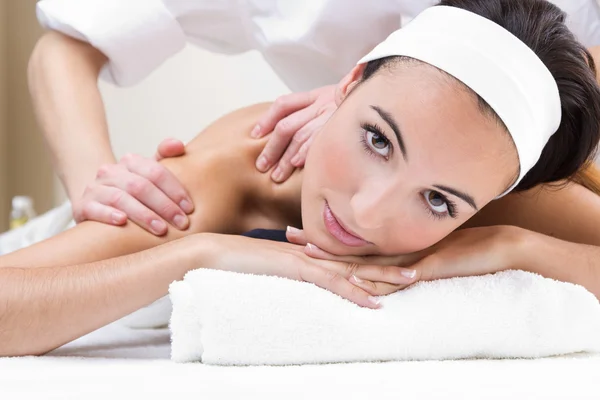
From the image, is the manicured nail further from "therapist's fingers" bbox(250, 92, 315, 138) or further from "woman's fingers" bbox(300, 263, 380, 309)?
"therapist's fingers" bbox(250, 92, 315, 138)

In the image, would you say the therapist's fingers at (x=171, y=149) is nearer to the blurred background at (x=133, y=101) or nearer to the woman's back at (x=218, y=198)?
the woman's back at (x=218, y=198)

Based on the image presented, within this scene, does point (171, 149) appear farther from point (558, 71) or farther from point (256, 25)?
point (558, 71)

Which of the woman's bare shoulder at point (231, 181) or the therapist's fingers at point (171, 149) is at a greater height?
the therapist's fingers at point (171, 149)

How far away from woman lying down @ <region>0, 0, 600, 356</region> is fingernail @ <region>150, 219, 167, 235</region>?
0.06 m

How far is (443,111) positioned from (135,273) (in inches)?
17.4

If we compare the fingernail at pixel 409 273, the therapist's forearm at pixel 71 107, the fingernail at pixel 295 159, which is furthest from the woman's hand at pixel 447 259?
the therapist's forearm at pixel 71 107

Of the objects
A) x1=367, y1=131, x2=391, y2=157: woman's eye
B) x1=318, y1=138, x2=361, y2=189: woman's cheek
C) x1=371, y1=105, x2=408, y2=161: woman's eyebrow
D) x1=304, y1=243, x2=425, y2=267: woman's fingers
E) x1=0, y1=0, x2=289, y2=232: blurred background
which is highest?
x1=371, y1=105, x2=408, y2=161: woman's eyebrow

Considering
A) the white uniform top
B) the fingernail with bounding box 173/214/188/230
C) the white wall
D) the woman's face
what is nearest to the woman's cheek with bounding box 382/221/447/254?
the woman's face

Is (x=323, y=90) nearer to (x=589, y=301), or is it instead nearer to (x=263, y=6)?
(x=263, y=6)

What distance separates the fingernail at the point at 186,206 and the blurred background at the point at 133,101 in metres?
1.19

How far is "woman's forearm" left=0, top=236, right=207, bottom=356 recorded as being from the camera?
94 cm

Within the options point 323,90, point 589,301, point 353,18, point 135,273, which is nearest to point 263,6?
point 353,18

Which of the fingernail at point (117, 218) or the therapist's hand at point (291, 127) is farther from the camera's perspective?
the therapist's hand at point (291, 127)

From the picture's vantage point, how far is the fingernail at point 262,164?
51.4 inches
